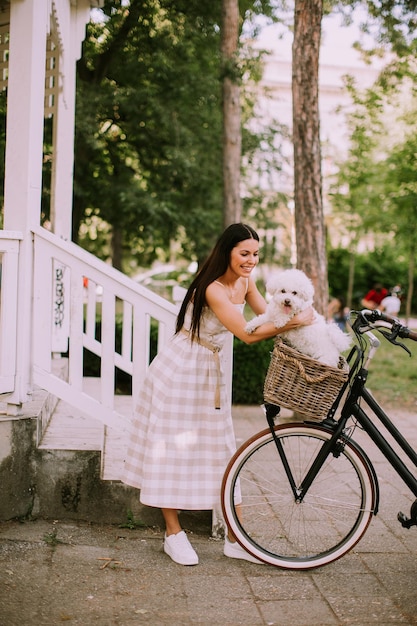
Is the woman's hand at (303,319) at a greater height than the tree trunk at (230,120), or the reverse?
the tree trunk at (230,120)

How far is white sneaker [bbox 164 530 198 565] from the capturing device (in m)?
3.77

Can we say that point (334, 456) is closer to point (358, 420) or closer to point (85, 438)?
point (358, 420)

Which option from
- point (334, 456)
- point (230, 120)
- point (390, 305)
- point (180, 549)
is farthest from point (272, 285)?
point (390, 305)

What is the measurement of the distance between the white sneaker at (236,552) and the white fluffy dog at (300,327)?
1.18 metres

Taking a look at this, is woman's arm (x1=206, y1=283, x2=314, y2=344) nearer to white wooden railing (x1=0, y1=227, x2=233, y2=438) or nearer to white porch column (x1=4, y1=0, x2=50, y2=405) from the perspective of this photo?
white wooden railing (x1=0, y1=227, x2=233, y2=438)

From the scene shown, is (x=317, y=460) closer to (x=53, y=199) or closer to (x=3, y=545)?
(x=3, y=545)

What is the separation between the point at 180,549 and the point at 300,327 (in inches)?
53.1

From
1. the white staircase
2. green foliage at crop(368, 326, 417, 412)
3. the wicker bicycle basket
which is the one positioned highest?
the wicker bicycle basket

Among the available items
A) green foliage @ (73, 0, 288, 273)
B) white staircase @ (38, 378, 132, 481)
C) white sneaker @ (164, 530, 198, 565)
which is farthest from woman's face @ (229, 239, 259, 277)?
green foliage @ (73, 0, 288, 273)

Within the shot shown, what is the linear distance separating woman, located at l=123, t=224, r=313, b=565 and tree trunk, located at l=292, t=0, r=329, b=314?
437 centimetres

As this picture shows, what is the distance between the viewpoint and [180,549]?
381 centimetres

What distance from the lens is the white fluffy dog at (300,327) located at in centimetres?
335

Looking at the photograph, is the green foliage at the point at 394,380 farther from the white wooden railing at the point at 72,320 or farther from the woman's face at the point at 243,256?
the woman's face at the point at 243,256

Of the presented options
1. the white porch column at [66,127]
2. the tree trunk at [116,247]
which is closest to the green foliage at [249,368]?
the white porch column at [66,127]
